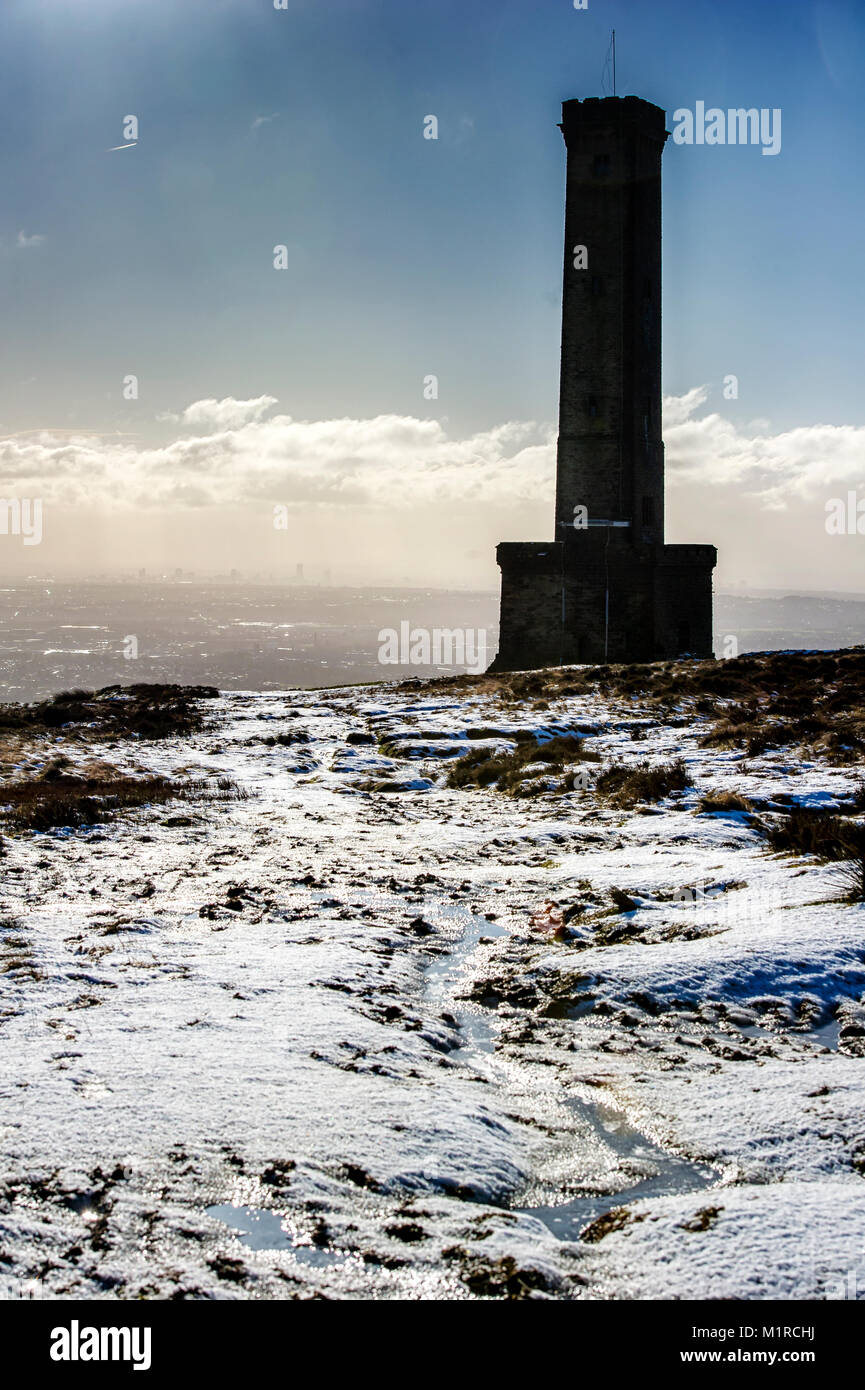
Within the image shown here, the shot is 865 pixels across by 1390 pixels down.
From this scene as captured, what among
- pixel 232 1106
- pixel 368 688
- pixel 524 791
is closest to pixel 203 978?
pixel 232 1106

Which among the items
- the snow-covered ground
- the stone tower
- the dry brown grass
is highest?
the stone tower

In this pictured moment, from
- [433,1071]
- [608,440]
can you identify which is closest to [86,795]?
[433,1071]

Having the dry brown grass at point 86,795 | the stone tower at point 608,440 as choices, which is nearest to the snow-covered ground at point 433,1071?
the dry brown grass at point 86,795

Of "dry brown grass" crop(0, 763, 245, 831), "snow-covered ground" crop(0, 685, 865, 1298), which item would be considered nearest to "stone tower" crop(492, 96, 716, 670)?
"dry brown grass" crop(0, 763, 245, 831)

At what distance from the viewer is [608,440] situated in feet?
125

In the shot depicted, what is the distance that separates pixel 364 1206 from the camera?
3330 millimetres

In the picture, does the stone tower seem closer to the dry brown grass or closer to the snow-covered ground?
the dry brown grass

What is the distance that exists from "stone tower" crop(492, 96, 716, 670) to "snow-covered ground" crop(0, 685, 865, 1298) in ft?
94.3

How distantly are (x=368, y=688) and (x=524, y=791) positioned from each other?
1496cm

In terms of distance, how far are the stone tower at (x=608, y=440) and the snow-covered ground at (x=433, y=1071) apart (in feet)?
94.3

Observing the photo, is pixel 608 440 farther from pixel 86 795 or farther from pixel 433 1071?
pixel 433 1071

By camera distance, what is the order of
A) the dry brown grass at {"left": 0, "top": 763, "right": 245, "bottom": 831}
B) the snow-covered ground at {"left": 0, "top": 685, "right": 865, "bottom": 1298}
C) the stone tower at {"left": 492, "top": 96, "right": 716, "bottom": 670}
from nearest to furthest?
1. the snow-covered ground at {"left": 0, "top": 685, "right": 865, "bottom": 1298}
2. the dry brown grass at {"left": 0, "top": 763, "right": 245, "bottom": 831}
3. the stone tower at {"left": 492, "top": 96, "right": 716, "bottom": 670}

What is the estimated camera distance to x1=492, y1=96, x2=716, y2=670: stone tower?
37219mm
